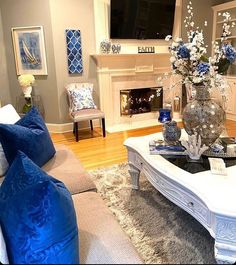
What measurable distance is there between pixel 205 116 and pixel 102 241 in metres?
1.41

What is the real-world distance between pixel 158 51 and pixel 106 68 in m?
1.15

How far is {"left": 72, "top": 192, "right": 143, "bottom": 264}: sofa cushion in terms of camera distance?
0.51 meters

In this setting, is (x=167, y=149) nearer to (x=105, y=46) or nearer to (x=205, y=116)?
(x=205, y=116)

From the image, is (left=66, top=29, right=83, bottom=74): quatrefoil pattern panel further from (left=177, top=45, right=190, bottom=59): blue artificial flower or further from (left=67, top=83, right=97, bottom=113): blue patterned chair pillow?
(left=177, top=45, right=190, bottom=59): blue artificial flower

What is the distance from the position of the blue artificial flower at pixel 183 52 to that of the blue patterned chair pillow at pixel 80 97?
2537 mm

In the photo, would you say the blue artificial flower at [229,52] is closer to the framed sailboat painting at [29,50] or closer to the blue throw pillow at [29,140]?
the blue throw pillow at [29,140]

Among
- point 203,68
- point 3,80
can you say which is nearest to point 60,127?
point 3,80

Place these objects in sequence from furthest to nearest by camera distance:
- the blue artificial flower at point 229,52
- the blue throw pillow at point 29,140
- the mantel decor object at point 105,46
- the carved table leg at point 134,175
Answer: the mantel decor object at point 105,46
the carved table leg at point 134,175
the blue artificial flower at point 229,52
the blue throw pillow at point 29,140

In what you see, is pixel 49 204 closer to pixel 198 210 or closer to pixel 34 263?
pixel 34 263

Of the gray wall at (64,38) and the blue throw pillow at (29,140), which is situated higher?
the gray wall at (64,38)

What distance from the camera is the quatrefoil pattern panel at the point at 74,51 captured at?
4164 millimetres

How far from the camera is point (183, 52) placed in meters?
1.74

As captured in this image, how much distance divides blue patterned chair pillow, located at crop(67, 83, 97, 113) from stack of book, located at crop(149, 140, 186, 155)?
232cm

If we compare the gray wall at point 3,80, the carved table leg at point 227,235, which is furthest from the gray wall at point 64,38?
the carved table leg at point 227,235
